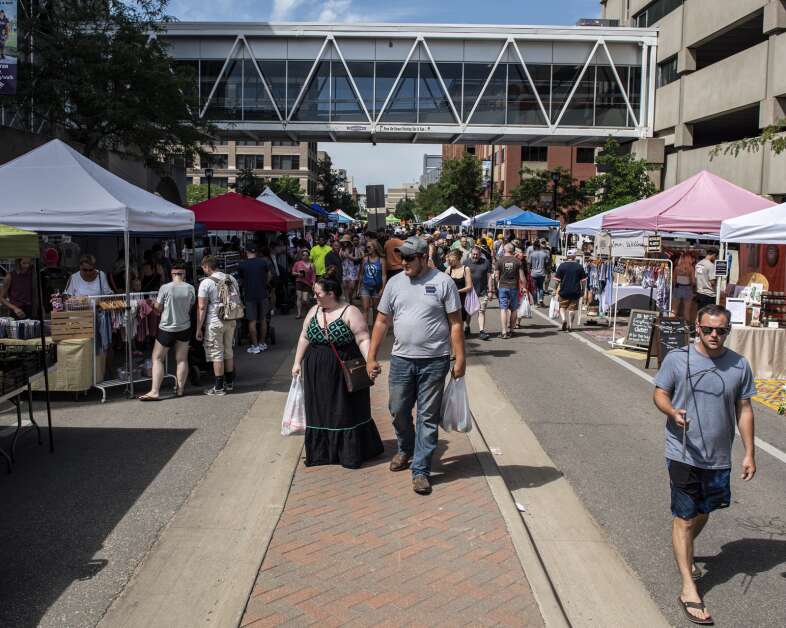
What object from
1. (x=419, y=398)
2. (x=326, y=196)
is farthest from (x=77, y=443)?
(x=326, y=196)

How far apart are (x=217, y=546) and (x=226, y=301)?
4774mm

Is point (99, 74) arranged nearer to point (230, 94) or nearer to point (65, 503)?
point (65, 503)

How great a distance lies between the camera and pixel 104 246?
26500 mm

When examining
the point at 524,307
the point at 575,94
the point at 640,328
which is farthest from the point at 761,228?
the point at 575,94

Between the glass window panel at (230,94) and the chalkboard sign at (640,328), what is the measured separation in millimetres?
28563

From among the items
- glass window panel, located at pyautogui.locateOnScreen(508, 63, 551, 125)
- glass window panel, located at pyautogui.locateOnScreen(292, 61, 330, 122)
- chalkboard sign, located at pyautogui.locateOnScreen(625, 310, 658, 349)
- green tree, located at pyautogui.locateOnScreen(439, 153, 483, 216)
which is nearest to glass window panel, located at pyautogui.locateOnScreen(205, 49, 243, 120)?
glass window panel, located at pyautogui.locateOnScreen(292, 61, 330, 122)

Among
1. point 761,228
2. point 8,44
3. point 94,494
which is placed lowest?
point 94,494

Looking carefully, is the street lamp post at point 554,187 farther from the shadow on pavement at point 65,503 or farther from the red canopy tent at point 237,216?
the shadow on pavement at point 65,503

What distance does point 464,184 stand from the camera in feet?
192

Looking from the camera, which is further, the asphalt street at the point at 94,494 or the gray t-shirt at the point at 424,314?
the gray t-shirt at the point at 424,314

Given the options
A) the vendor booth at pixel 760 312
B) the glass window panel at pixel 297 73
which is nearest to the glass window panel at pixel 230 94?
the glass window panel at pixel 297 73

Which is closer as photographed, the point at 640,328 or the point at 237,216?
the point at 640,328

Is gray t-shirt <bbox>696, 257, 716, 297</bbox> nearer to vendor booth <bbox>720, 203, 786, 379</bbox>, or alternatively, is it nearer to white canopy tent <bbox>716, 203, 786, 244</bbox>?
vendor booth <bbox>720, 203, 786, 379</bbox>

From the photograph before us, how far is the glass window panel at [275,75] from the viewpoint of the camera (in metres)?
37.7
